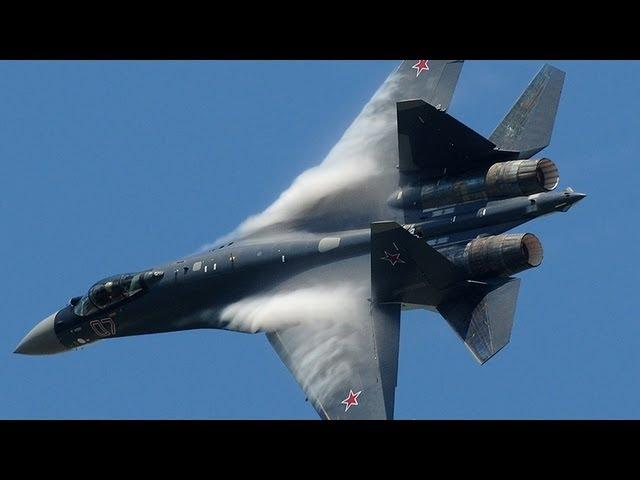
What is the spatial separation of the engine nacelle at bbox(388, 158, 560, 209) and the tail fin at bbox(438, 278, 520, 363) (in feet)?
8.79

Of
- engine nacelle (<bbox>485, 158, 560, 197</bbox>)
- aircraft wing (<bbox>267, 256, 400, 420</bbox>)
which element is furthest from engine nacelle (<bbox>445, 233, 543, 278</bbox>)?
aircraft wing (<bbox>267, 256, 400, 420</bbox>)

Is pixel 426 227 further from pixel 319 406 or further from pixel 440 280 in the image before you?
pixel 319 406

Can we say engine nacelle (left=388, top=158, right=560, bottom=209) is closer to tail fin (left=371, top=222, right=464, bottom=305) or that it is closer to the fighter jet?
the fighter jet

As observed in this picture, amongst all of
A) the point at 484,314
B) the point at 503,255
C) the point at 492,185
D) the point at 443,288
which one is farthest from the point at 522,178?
the point at 484,314

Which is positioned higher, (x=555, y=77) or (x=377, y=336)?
(x=555, y=77)

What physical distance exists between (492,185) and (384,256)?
378 centimetres

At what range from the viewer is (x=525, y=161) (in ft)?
131

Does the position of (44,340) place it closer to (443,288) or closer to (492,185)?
(443,288)

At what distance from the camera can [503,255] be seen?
127 ft

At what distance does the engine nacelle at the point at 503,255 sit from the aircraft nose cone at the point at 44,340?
46.3 feet

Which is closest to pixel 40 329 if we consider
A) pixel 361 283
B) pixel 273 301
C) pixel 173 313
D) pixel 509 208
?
pixel 173 313

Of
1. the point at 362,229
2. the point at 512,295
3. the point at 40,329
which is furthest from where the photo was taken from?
the point at 40,329

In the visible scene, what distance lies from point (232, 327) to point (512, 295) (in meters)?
8.70

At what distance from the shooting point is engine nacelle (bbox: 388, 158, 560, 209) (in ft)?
130
